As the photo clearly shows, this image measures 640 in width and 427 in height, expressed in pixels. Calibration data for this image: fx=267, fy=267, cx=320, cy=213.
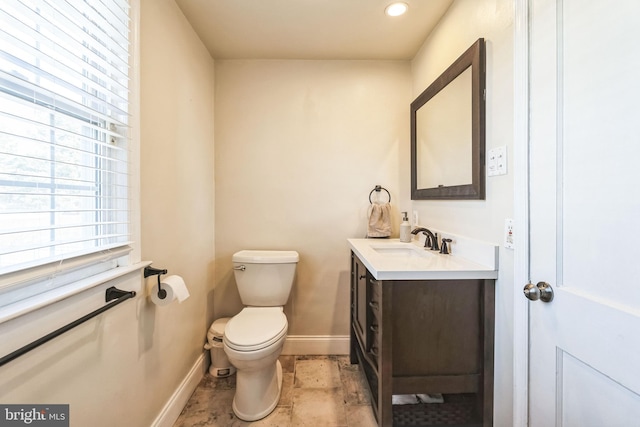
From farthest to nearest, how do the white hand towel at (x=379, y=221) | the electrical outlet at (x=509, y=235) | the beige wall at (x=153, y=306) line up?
the white hand towel at (x=379, y=221), the electrical outlet at (x=509, y=235), the beige wall at (x=153, y=306)

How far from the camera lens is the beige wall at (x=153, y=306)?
31.3 inches

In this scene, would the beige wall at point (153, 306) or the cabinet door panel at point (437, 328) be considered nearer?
the beige wall at point (153, 306)

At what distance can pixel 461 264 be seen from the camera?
128cm

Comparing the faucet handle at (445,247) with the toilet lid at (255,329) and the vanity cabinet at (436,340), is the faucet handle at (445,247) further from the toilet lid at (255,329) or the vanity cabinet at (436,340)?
the toilet lid at (255,329)

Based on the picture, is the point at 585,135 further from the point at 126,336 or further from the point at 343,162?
the point at 126,336

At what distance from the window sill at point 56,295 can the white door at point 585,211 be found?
153cm

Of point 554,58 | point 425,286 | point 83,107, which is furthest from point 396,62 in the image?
point 83,107

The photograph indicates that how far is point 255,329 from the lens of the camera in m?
1.53

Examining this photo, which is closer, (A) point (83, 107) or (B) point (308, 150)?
(A) point (83, 107)

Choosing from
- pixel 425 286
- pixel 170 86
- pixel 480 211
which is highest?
pixel 170 86

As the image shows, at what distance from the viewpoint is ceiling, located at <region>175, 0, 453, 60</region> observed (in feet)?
5.03

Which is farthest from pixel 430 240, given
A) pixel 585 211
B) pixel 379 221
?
pixel 585 211

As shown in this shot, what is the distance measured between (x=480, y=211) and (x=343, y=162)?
3.64ft

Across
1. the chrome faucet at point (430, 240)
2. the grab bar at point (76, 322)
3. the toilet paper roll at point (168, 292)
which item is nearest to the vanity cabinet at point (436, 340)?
the chrome faucet at point (430, 240)
